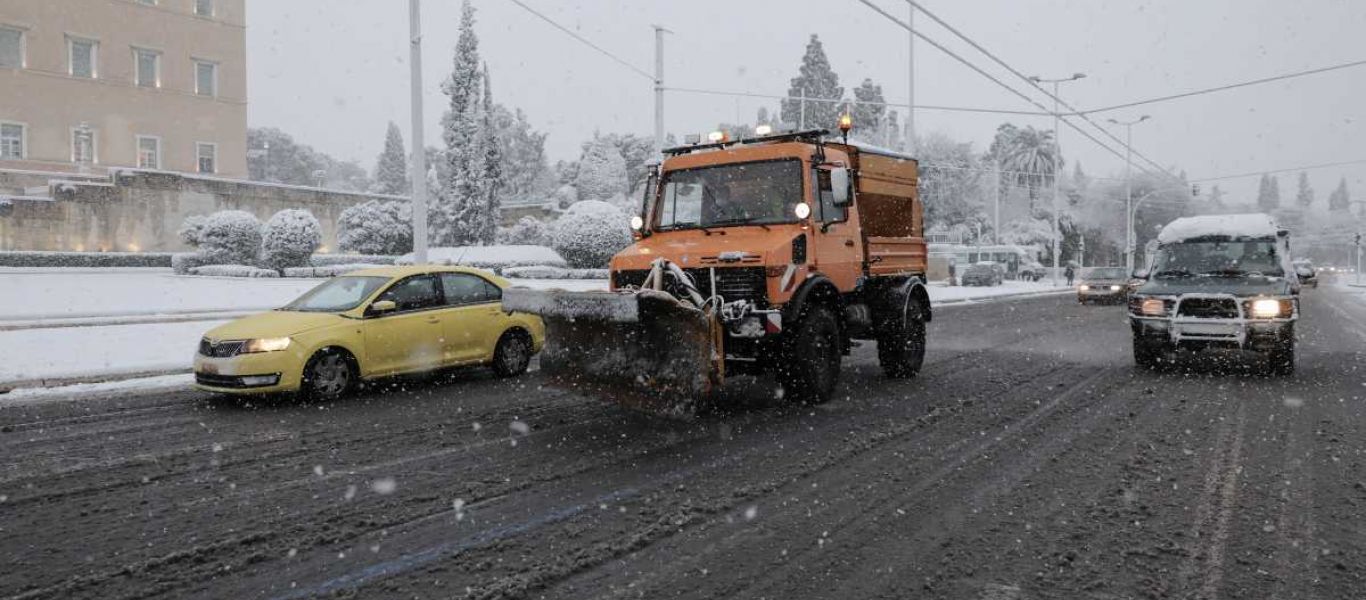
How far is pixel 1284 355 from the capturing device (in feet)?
36.5

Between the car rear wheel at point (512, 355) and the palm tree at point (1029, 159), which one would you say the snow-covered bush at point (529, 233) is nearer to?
the car rear wheel at point (512, 355)

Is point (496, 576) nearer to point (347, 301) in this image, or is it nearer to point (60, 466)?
point (60, 466)

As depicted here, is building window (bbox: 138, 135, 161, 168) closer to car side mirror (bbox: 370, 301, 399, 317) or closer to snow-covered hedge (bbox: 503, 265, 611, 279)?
snow-covered hedge (bbox: 503, 265, 611, 279)

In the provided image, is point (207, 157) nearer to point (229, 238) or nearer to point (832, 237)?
point (229, 238)

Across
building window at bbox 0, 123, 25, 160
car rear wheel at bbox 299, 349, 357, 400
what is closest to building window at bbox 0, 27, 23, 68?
building window at bbox 0, 123, 25, 160

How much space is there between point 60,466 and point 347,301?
13.1 ft

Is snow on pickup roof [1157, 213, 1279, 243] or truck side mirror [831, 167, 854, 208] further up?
truck side mirror [831, 167, 854, 208]

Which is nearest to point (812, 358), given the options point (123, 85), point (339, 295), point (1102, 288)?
point (339, 295)

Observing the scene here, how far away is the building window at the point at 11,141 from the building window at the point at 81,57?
12.5 feet

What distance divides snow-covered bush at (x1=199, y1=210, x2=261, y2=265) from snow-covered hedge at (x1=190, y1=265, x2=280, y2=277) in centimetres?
138

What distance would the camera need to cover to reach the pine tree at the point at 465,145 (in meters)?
42.5

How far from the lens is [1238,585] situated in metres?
4.07

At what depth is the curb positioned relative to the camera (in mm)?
10598

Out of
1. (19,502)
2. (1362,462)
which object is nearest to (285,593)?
(19,502)
